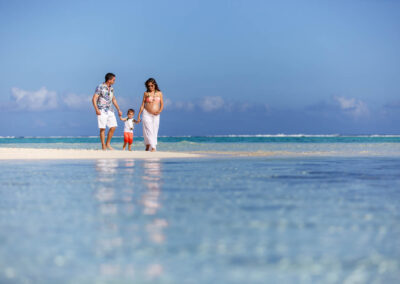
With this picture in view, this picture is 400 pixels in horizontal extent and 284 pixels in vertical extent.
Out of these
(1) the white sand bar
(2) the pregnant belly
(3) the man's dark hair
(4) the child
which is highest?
(3) the man's dark hair

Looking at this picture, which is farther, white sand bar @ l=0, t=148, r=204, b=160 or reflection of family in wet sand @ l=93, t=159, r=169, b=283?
white sand bar @ l=0, t=148, r=204, b=160

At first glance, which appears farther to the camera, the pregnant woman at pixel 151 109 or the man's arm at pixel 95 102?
the pregnant woman at pixel 151 109

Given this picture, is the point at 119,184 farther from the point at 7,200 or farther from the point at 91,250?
the point at 91,250

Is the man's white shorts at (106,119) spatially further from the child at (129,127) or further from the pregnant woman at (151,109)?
the child at (129,127)

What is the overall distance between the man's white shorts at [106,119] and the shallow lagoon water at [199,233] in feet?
29.8

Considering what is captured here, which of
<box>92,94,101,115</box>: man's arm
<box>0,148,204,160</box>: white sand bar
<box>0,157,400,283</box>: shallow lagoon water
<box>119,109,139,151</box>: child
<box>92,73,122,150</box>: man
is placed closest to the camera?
<box>0,157,400,283</box>: shallow lagoon water

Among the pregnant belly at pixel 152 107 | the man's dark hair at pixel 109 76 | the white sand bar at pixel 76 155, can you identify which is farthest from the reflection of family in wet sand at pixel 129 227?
the man's dark hair at pixel 109 76

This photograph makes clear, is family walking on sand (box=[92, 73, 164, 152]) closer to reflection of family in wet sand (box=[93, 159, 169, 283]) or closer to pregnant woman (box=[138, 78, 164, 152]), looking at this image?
pregnant woman (box=[138, 78, 164, 152])

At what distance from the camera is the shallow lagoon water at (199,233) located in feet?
9.04

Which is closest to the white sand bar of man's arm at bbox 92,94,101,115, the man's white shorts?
the man's white shorts

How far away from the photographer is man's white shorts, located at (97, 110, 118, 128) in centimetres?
1583

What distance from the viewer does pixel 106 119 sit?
1596 cm

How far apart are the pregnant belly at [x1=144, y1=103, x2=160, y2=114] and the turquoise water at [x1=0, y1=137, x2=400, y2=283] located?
9.07 metres

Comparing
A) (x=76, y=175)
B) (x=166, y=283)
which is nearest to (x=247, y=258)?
(x=166, y=283)
